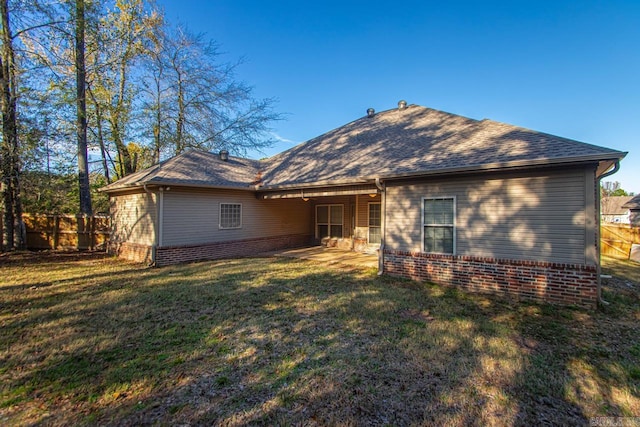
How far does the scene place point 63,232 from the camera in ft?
41.3

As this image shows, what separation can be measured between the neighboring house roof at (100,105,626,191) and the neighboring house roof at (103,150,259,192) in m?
0.03

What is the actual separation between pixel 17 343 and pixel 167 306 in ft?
6.30

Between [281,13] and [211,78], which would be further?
[211,78]

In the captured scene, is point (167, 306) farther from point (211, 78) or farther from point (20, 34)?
point (211, 78)

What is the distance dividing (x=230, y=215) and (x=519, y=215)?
920 cm

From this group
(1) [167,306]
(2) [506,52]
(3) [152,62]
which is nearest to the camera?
(1) [167,306]

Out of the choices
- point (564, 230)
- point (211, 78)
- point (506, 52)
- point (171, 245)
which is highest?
point (211, 78)

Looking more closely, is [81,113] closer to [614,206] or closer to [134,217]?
[134,217]

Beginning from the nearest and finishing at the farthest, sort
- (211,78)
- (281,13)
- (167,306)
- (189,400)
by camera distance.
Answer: (189,400)
(167,306)
(281,13)
(211,78)

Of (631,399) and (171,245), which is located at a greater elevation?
(171,245)

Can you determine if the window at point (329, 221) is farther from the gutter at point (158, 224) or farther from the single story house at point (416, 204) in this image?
the gutter at point (158, 224)

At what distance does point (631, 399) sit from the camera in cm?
282

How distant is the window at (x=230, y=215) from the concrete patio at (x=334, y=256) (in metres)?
1.86

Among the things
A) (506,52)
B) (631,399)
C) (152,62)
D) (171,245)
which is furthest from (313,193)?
(152,62)
